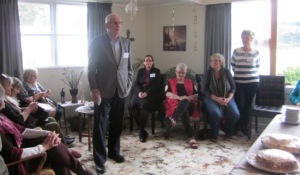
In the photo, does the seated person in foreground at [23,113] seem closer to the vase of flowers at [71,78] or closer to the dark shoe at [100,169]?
the dark shoe at [100,169]

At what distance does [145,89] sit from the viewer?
454 centimetres

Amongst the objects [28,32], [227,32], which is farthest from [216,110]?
[28,32]

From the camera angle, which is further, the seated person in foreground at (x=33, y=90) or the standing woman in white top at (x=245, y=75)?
the standing woman in white top at (x=245, y=75)

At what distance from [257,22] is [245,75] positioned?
3.24 ft

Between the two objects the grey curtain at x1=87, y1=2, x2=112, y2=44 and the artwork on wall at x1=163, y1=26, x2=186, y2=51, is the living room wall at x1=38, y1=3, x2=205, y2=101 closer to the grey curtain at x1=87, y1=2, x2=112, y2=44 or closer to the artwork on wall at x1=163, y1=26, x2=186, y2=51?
the artwork on wall at x1=163, y1=26, x2=186, y2=51

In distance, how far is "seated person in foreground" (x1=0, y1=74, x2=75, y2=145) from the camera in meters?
2.68

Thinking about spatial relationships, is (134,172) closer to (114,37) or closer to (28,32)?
(114,37)

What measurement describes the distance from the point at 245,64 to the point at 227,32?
778 mm

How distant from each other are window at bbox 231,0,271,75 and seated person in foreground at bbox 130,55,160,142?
1.51 m

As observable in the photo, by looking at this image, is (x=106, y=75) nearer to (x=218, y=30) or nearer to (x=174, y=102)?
(x=174, y=102)

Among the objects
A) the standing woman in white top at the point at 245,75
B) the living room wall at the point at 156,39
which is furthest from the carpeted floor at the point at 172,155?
the living room wall at the point at 156,39

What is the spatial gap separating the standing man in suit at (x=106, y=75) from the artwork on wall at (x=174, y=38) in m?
2.46

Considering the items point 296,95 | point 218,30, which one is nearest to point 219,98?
point 296,95

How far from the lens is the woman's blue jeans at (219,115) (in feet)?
13.4
